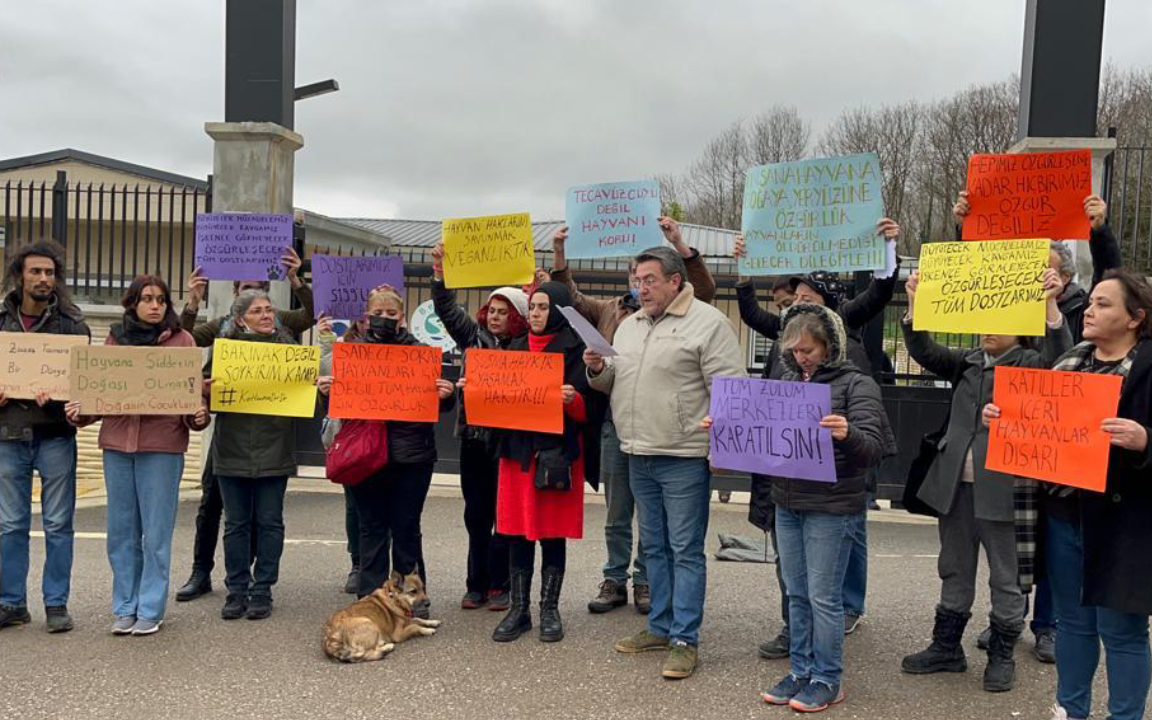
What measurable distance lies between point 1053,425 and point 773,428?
1.13 meters

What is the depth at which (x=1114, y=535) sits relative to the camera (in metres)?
3.61

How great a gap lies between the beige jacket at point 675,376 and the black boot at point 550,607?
3.01 ft

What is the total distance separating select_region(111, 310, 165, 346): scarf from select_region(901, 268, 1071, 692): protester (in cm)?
406

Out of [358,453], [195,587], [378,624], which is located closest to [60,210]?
[195,587]

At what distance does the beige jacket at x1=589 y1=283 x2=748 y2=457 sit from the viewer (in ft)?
15.6

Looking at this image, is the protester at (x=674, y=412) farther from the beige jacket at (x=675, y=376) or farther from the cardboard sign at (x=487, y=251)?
the cardboard sign at (x=487, y=251)

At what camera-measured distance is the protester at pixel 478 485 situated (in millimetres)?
5609

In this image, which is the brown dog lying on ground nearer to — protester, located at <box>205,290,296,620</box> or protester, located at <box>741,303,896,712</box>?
protester, located at <box>205,290,296,620</box>

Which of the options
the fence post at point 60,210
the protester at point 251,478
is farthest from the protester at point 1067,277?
the fence post at point 60,210

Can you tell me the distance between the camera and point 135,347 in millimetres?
5203

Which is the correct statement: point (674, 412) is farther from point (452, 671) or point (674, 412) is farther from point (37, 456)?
point (37, 456)

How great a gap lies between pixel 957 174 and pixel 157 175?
960 inches

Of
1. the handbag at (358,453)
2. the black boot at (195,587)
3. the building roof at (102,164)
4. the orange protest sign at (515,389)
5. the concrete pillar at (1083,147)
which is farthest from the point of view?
the building roof at (102,164)

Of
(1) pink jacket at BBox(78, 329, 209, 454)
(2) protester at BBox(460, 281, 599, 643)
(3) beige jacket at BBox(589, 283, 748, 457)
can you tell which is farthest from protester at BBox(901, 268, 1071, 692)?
(1) pink jacket at BBox(78, 329, 209, 454)
